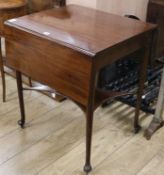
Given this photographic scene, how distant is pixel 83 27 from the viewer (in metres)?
1.51

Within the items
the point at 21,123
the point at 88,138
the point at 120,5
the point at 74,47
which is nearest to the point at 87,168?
the point at 88,138

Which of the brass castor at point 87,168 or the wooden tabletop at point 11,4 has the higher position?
the wooden tabletop at point 11,4

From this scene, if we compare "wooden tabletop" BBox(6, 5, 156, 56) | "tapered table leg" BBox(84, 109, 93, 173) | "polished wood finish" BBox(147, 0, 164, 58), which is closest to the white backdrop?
"polished wood finish" BBox(147, 0, 164, 58)

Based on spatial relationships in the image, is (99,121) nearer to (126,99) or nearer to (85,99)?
(126,99)

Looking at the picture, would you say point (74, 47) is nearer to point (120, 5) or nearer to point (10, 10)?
point (10, 10)

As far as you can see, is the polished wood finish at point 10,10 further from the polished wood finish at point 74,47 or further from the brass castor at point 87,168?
the brass castor at point 87,168

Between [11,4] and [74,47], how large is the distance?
858 mm

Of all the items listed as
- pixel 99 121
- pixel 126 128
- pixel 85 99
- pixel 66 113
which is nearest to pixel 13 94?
pixel 66 113

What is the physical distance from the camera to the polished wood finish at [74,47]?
1.33 meters

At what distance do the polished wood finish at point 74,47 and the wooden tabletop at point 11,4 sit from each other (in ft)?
1.14

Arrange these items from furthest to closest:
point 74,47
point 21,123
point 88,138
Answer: point 21,123 → point 88,138 → point 74,47

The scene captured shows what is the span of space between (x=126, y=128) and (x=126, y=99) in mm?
264

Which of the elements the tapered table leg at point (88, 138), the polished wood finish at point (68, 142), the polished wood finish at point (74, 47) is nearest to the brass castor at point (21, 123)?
the polished wood finish at point (68, 142)

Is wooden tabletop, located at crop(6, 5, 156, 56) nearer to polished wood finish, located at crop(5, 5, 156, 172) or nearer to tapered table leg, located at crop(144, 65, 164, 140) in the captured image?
polished wood finish, located at crop(5, 5, 156, 172)
